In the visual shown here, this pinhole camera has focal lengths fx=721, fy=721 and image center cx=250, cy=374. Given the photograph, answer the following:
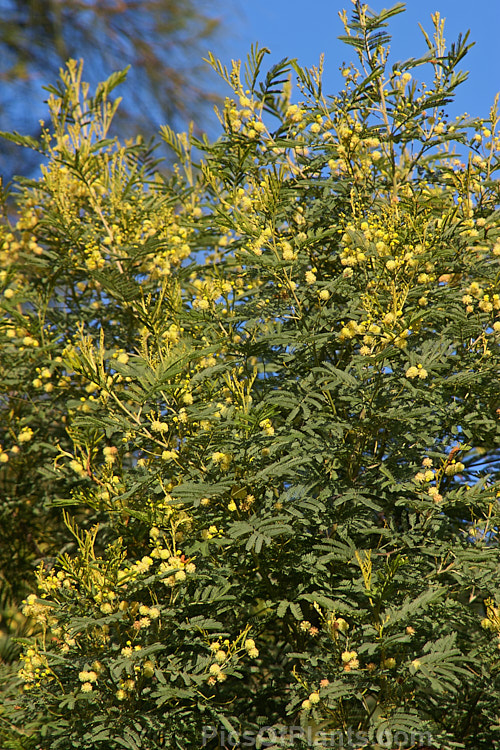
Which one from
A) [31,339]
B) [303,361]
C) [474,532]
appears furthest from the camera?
[31,339]

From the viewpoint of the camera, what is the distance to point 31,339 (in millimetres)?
3229

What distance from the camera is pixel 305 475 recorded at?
A: 240cm

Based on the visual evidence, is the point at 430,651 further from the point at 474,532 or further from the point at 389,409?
the point at 389,409

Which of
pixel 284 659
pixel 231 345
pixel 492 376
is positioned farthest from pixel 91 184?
pixel 284 659

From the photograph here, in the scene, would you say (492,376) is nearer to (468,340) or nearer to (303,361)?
(468,340)

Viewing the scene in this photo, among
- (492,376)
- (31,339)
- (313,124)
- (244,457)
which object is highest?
(313,124)

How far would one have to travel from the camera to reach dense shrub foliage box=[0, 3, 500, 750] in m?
2.24

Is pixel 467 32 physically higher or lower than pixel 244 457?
higher

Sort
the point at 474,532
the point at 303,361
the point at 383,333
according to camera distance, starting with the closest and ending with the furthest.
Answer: the point at 383,333, the point at 474,532, the point at 303,361

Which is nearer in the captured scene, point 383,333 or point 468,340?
point 383,333

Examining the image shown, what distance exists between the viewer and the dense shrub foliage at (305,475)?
88.3 inches

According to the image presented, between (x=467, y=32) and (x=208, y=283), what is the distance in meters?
1.26

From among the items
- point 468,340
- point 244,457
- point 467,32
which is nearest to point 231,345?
point 244,457

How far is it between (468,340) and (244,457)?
1.00 m
